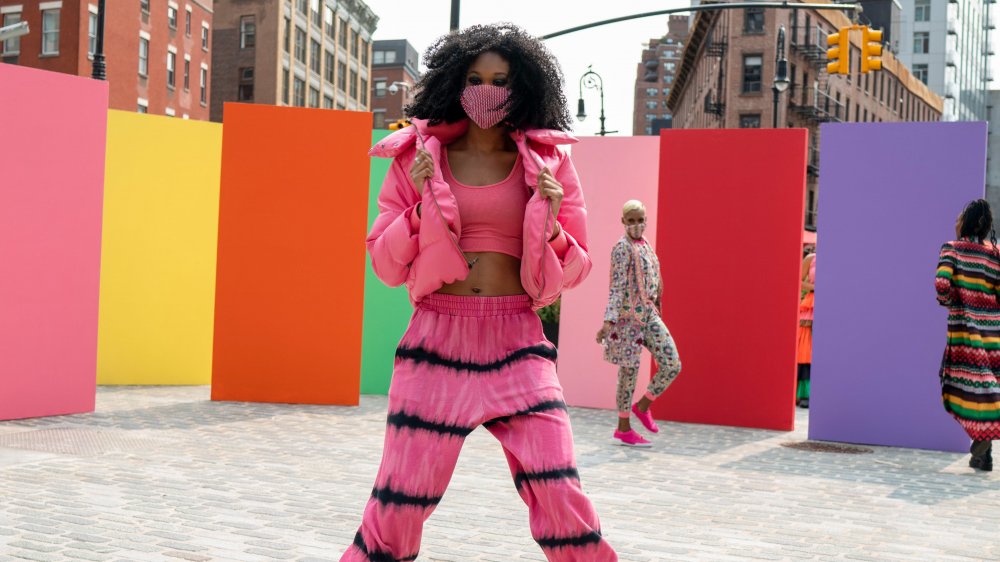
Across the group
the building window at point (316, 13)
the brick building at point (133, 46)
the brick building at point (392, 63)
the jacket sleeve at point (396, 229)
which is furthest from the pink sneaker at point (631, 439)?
the brick building at point (392, 63)

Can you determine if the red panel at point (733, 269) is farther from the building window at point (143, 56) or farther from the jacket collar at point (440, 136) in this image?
the building window at point (143, 56)

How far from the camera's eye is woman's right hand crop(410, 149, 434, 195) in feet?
11.6

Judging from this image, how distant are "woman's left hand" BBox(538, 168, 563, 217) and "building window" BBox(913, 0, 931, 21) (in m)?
110

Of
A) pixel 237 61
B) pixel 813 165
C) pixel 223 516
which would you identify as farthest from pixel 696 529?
pixel 237 61

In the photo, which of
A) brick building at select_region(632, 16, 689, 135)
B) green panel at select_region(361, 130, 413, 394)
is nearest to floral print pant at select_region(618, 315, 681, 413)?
green panel at select_region(361, 130, 413, 394)

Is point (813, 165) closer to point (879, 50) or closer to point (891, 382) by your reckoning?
point (879, 50)

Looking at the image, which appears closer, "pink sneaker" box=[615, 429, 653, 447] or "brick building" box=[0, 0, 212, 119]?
"pink sneaker" box=[615, 429, 653, 447]

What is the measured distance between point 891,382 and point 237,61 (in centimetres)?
6064

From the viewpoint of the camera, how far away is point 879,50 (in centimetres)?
2070

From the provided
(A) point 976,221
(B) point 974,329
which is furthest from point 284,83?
(B) point 974,329

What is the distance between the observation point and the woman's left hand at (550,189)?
3.55 metres

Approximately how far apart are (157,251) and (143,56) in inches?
1544

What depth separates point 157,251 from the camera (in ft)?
40.7

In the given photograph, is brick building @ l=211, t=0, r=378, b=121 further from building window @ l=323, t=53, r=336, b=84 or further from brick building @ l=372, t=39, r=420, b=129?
brick building @ l=372, t=39, r=420, b=129
